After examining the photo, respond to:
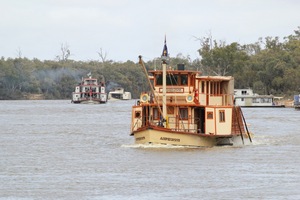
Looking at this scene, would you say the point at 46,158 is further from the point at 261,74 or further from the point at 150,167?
the point at 261,74

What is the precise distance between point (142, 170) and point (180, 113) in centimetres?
943

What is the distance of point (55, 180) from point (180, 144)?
12401mm

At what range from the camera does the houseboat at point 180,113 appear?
53941mm

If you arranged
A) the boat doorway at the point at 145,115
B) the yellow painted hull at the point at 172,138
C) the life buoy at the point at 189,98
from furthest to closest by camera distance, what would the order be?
the boat doorway at the point at 145,115
the life buoy at the point at 189,98
the yellow painted hull at the point at 172,138

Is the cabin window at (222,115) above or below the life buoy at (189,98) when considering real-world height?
below

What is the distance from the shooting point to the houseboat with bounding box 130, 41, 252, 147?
2124 inches

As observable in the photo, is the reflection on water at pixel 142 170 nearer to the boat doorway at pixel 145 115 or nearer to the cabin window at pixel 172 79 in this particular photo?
the boat doorway at pixel 145 115

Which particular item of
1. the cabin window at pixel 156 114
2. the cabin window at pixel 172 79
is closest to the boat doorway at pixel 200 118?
the cabin window at pixel 172 79

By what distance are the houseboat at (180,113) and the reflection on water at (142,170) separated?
73 centimetres

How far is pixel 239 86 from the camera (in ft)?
613

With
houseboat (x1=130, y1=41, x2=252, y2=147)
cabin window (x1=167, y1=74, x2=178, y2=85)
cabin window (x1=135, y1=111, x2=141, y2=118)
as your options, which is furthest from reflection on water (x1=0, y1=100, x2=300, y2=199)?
cabin window (x1=167, y1=74, x2=178, y2=85)

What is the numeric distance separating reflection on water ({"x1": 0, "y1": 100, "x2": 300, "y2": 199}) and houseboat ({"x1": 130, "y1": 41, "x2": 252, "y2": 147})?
0.73m

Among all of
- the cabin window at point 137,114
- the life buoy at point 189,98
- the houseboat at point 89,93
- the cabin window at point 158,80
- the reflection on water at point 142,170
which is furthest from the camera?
the houseboat at point 89,93

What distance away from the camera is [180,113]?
182 ft
